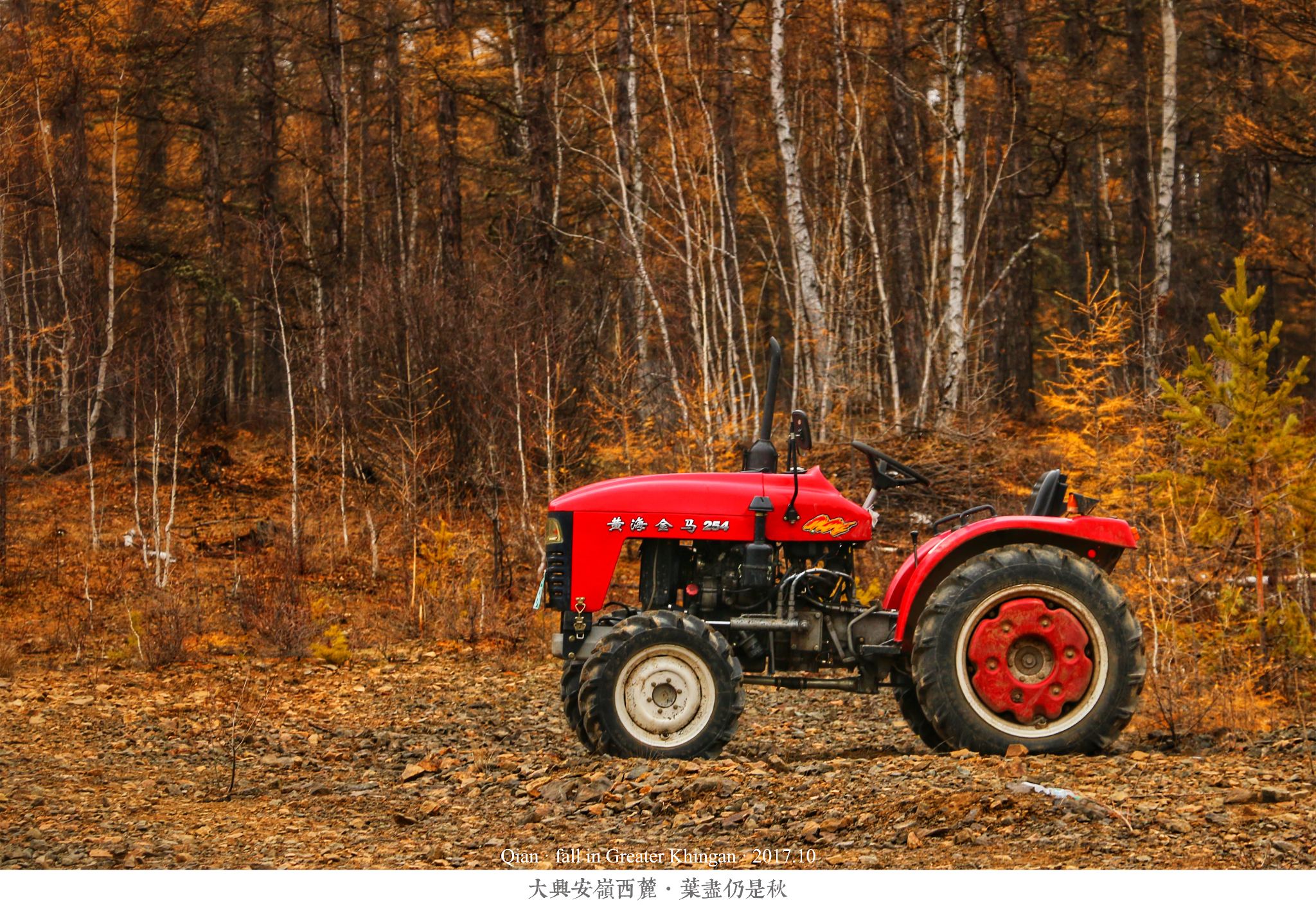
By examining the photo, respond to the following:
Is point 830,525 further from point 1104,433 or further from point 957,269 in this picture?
point 957,269

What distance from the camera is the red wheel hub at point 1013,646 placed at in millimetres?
5680

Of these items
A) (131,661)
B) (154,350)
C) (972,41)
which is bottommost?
(131,661)

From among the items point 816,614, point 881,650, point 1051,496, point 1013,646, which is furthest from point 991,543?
point 816,614

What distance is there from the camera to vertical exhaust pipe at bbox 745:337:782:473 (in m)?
6.00

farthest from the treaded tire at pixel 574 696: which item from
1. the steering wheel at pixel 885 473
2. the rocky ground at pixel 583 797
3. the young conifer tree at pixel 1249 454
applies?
the young conifer tree at pixel 1249 454

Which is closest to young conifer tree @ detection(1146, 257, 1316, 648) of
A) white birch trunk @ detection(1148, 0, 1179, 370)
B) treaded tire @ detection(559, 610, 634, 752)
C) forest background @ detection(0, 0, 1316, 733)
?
forest background @ detection(0, 0, 1316, 733)

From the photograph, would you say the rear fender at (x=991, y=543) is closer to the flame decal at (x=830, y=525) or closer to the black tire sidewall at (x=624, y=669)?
the flame decal at (x=830, y=525)

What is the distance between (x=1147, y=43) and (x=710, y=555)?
76.9ft

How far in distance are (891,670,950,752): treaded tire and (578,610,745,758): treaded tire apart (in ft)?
3.05

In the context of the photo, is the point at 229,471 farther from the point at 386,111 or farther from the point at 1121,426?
the point at 1121,426

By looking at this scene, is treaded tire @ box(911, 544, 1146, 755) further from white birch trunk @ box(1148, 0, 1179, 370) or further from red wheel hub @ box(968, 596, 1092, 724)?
white birch trunk @ box(1148, 0, 1179, 370)

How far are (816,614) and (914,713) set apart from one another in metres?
0.84

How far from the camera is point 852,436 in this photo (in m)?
15.2

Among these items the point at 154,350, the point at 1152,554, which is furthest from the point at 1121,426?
the point at 154,350
